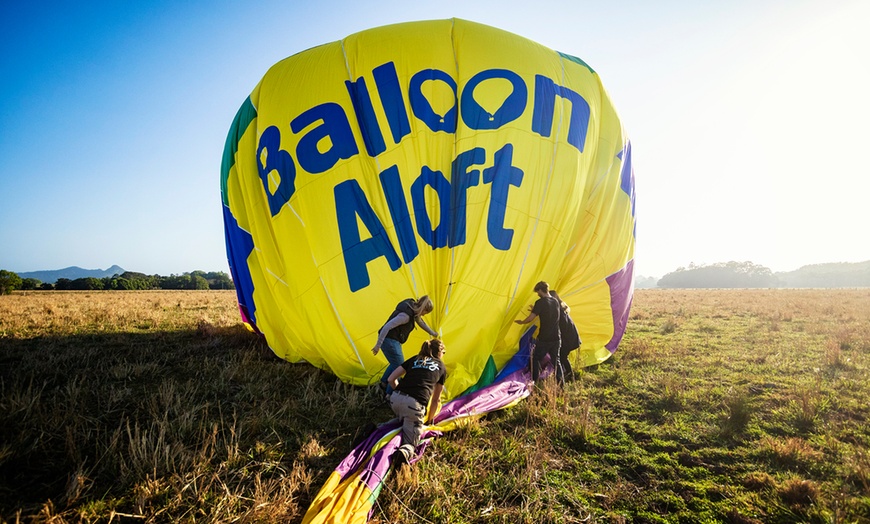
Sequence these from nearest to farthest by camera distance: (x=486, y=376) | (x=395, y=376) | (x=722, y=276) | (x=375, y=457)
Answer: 1. (x=375, y=457)
2. (x=395, y=376)
3. (x=486, y=376)
4. (x=722, y=276)

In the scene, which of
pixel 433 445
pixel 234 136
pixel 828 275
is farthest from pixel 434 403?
pixel 828 275

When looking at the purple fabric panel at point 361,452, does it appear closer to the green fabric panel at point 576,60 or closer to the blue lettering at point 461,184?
the blue lettering at point 461,184

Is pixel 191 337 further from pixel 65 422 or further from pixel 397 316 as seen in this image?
pixel 397 316

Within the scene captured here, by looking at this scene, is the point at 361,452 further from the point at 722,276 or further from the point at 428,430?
the point at 722,276

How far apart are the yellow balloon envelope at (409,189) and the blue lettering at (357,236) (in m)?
0.02

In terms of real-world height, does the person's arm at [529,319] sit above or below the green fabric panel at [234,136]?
below

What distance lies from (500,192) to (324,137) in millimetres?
2829

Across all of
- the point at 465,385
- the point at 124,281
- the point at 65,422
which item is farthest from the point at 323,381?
the point at 124,281

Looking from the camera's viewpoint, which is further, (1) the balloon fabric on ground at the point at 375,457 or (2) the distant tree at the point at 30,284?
(2) the distant tree at the point at 30,284

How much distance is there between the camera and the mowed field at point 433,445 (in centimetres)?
290

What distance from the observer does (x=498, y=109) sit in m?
5.96

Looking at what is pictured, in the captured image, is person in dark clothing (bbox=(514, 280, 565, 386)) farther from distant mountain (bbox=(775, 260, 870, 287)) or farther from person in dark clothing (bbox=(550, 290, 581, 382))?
distant mountain (bbox=(775, 260, 870, 287))

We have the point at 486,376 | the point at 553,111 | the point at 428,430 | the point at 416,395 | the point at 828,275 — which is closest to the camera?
the point at 416,395

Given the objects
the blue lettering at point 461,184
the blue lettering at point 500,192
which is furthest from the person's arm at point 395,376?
the blue lettering at point 500,192
